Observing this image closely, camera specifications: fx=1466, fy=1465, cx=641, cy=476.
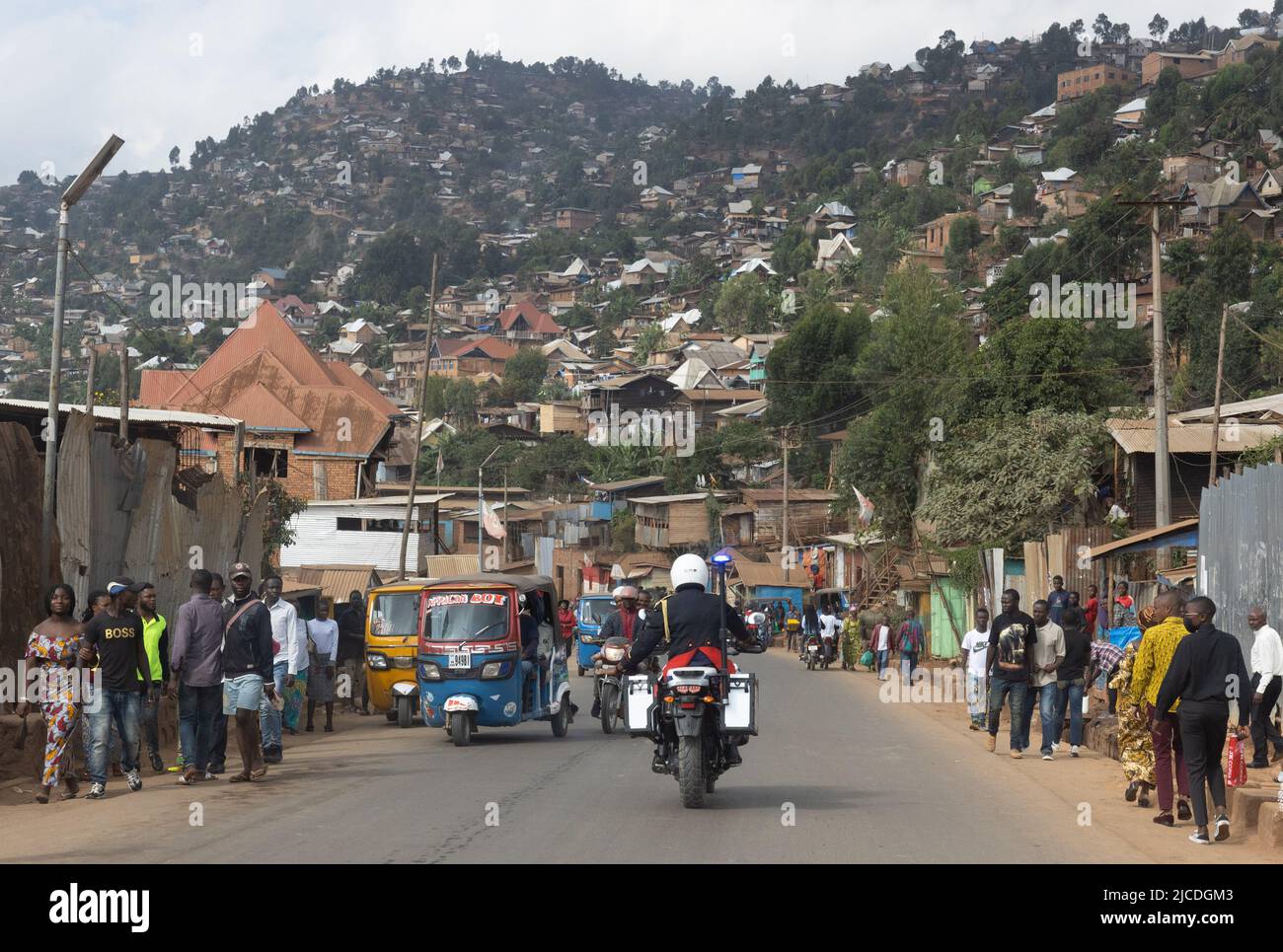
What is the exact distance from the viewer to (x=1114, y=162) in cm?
12838

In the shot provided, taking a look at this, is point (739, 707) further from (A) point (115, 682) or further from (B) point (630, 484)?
(B) point (630, 484)

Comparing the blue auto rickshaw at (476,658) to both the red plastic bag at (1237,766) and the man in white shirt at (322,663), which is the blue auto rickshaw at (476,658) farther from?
the red plastic bag at (1237,766)

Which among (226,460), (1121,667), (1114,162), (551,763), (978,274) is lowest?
(551,763)

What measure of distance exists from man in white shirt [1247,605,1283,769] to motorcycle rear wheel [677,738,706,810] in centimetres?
637

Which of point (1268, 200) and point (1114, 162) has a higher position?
point (1114, 162)

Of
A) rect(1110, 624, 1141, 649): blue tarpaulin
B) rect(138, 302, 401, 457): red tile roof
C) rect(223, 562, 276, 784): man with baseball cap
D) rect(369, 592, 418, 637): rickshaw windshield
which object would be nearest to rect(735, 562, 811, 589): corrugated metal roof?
rect(138, 302, 401, 457): red tile roof

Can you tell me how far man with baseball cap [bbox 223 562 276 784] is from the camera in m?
13.8

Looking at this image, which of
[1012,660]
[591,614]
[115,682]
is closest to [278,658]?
[115,682]

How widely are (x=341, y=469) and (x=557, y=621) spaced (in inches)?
1718

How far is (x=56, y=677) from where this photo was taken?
41.3ft

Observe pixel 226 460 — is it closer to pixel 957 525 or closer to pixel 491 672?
pixel 957 525

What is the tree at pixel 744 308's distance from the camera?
14412 cm

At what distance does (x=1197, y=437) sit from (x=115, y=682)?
77.9ft
